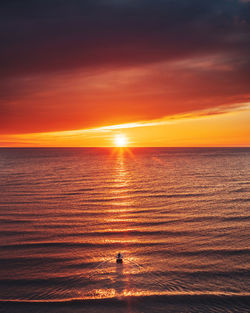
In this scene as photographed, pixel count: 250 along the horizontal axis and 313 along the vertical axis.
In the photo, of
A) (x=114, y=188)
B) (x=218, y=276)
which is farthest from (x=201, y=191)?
(x=218, y=276)

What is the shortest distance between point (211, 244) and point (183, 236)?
2.16 meters

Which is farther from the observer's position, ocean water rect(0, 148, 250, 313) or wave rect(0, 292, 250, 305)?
ocean water rect(0, 148, 250, 313)

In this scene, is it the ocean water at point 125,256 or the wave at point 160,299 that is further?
the ocean water at point 125,256

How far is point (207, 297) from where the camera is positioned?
35.7 ft

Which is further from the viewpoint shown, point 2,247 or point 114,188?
point 114,188

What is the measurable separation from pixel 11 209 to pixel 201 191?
2580 centimetres

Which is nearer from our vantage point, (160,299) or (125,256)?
(160,299)

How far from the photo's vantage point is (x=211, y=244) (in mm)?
16797

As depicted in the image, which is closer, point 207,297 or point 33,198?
point 207,297

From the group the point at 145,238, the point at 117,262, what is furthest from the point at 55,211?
the point at 117,262

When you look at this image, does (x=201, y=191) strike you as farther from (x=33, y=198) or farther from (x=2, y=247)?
(x=2, y=247)

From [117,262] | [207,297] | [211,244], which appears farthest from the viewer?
[211,244]

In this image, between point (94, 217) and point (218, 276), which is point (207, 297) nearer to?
point (218, 276)

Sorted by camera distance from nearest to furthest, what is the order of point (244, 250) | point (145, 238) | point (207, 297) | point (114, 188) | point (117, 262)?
point (207, 297), point (117, 262), point (244, 250), point (145, 238), point (114, 188)
